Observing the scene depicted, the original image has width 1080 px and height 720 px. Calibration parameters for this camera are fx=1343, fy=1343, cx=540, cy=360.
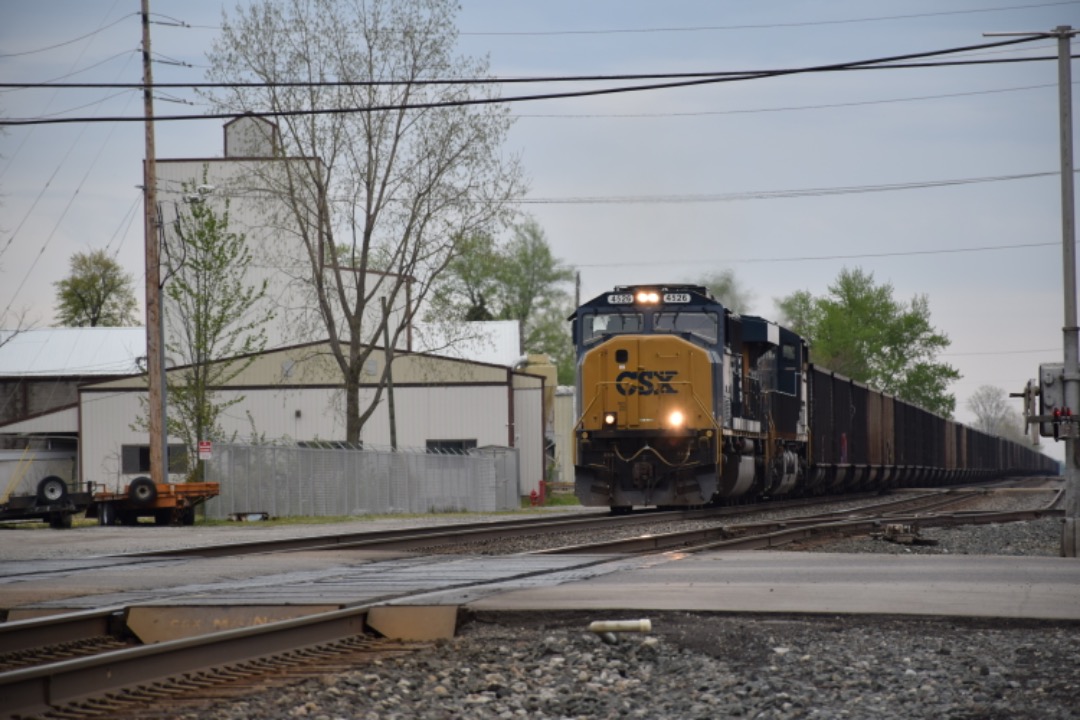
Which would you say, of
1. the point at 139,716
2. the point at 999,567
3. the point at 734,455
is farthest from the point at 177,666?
the point at 734,455

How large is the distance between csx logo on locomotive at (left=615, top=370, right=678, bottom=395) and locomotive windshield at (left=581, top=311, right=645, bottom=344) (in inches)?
33.5

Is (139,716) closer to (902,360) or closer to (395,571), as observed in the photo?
(395,571)

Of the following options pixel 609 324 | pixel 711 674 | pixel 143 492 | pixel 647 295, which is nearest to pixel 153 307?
pixel 143 492

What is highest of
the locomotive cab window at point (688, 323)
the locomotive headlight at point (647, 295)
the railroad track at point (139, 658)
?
the locomotive headlight at point (647, 295)

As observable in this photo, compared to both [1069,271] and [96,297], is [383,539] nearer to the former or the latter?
[1069,271]

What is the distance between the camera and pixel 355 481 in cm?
3588

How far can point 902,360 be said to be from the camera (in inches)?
3841

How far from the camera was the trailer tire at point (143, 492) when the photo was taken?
91.6 feet

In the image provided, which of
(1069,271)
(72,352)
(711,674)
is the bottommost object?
(711,674)

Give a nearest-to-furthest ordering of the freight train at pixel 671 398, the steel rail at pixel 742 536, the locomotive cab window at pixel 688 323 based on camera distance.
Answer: the steel rail at pixel 742 536
the freight train at pixel 671 398
the locomotive cab window at pixel 688 323

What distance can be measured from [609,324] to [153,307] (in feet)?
38.4

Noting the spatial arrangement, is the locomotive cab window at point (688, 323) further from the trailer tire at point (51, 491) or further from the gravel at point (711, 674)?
the gravel at point (711, 674)

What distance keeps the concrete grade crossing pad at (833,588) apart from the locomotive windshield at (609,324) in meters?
10.5

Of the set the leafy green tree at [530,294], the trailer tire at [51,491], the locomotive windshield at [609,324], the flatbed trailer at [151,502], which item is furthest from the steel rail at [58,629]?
the leafy green tree at [530,294]
